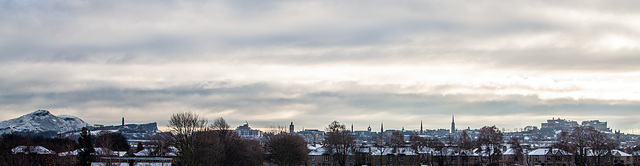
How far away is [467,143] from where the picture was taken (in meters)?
125

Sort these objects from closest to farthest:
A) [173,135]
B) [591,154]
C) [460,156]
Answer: [173,135], [591,154], [460,156]

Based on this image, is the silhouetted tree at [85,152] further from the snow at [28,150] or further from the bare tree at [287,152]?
the bare tree at [287,152]

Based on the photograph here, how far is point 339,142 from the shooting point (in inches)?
4540

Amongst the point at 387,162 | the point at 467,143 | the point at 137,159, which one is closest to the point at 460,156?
the point at 467,143

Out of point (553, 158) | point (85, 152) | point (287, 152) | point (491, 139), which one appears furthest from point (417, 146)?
point (85, 152)

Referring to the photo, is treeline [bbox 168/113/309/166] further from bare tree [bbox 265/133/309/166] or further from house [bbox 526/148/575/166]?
house [bbox 526/148/575/166]

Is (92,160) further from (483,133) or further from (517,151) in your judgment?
(517,151)

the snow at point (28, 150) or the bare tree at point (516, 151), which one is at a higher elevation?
the snow at point (28, 150)

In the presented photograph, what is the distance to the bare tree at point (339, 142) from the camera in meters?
115

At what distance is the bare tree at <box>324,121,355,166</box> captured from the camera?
11538cm

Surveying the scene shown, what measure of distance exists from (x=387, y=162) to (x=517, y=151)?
23859mm

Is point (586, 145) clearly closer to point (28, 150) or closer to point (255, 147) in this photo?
point (255, 147)

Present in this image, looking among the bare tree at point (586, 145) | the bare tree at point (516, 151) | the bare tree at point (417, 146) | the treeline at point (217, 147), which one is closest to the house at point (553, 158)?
the bare tree at point (586, 145)

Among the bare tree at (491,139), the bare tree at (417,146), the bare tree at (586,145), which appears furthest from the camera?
the bare tree at (417,146)
